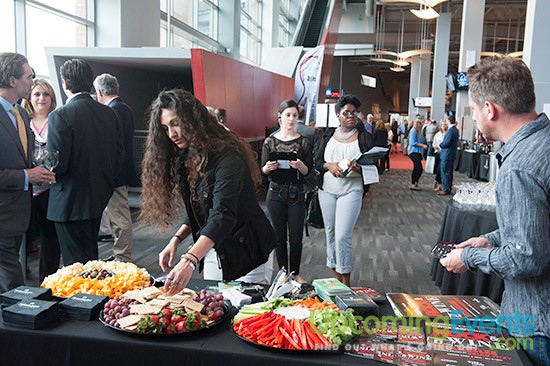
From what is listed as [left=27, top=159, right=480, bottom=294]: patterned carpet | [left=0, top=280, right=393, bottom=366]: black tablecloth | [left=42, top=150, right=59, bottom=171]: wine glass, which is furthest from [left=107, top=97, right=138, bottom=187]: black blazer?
[left=0, top=280, right=393, bottom=366]: black tablecloth

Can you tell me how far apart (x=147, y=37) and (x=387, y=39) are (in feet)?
74.4

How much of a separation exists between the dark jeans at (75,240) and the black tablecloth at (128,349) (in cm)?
151

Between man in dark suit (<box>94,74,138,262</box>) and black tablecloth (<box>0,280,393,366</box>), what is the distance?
8.88 ft

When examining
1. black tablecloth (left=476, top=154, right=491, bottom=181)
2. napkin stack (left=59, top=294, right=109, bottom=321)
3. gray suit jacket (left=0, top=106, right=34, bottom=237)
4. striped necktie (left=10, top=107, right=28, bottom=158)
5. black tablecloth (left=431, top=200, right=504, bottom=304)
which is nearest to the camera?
napkin stack (left=59, top=294, right=109, bottom=321)

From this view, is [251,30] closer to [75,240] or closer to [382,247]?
[382,247]

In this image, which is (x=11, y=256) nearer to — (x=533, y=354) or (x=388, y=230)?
(x=533, y=354)

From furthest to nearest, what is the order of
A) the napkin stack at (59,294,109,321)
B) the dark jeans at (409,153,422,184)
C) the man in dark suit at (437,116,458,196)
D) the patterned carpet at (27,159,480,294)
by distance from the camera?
1. the dark jeans at (409,153,422,184)
2. the man in dark suit at (437,116,458,196)
3. the patterned carpet at (27,159,480,294)
4. the napkin stack at (59,294,109,321)

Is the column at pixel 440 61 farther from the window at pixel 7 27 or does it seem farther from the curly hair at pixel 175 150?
the curly hair at pixel 175 150

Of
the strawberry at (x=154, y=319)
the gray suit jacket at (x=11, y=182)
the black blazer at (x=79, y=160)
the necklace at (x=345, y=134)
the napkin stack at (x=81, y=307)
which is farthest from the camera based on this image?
the necklace at (x=345, y=134)

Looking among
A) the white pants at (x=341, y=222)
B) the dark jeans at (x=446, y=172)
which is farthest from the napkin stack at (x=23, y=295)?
the dark jeans at (x=446, y=172)

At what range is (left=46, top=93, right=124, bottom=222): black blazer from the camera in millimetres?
3047

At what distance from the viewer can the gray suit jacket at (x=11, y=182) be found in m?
2.62

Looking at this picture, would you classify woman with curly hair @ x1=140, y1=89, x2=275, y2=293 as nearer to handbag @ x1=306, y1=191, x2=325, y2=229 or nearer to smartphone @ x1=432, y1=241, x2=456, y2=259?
smartphone @ x1=432, y1=241, x2=456, y2=259

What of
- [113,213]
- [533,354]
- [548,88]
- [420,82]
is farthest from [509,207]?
[420,82]
